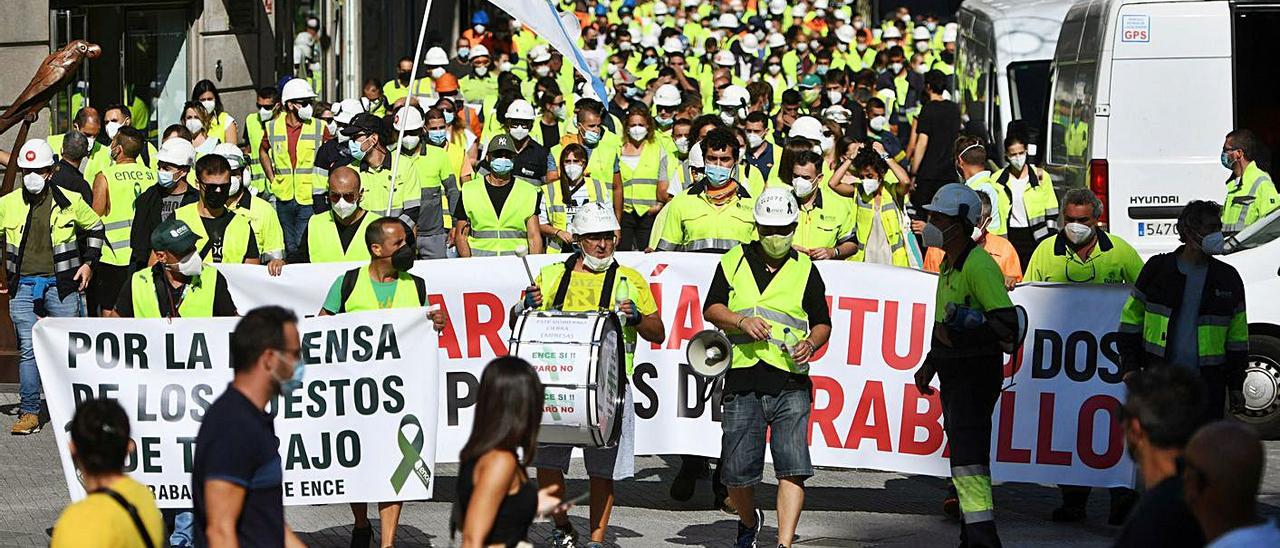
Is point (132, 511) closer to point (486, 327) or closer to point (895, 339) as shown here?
point (486, 327)

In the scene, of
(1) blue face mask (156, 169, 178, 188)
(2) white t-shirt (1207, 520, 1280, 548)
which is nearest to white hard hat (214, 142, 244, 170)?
(1) blue face mask (156, 169, 178, 188)

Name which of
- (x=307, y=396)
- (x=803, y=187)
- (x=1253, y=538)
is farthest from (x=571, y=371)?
(x=1253, y=538)

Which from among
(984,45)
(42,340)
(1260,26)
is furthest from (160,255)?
(984,45)

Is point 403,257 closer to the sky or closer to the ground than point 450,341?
closer to the sky

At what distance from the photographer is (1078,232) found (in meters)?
10.3

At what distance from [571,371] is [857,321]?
2.50 meters

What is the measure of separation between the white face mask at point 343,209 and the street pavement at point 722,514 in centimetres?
160

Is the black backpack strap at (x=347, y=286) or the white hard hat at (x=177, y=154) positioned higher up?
the white hard hat at (x=177, y=154)

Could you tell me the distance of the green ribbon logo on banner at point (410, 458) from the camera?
30.0 ft

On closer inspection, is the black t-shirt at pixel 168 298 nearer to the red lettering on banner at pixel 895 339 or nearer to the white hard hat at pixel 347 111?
the red lettering on banner at pixel 895 339

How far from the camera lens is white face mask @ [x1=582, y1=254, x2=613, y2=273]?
9352 mm

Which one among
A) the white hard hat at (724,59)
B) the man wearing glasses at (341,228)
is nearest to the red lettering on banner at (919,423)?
the man wearing glasses at (341,228)

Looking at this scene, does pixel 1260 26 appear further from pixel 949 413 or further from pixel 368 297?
pixel 368 297

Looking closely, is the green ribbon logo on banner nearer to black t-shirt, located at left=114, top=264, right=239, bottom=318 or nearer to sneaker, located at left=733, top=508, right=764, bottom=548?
black t-shirt, located at left=114, top=264, right=239, bottom=318
